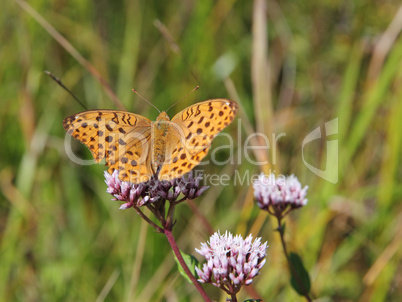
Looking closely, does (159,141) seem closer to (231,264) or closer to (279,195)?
(279,195)

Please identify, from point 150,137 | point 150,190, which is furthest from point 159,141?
point 150,190

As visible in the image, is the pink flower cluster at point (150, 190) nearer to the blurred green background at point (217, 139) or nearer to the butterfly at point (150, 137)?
the butterfly at point (150, 137)

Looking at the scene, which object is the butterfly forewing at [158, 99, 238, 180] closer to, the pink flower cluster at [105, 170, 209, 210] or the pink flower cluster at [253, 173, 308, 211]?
the pink flower cluster at [105, 170, 209, 210]

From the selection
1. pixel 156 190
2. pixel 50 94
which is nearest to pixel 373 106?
pixel 156 190

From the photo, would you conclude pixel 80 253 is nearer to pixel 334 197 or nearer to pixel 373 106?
pixel 334 197

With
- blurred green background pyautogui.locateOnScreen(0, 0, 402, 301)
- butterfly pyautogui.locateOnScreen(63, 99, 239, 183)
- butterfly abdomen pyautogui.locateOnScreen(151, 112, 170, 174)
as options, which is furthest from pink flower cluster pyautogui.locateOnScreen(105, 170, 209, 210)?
blurred green background pyautogui.locateOnScreen(0, 0, 402, 301)

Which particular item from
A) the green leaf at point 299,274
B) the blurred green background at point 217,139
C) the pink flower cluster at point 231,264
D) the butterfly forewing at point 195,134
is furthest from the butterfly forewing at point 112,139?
the green leaf at point 299,274

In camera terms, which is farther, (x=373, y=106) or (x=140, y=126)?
(x=373, y=106)
